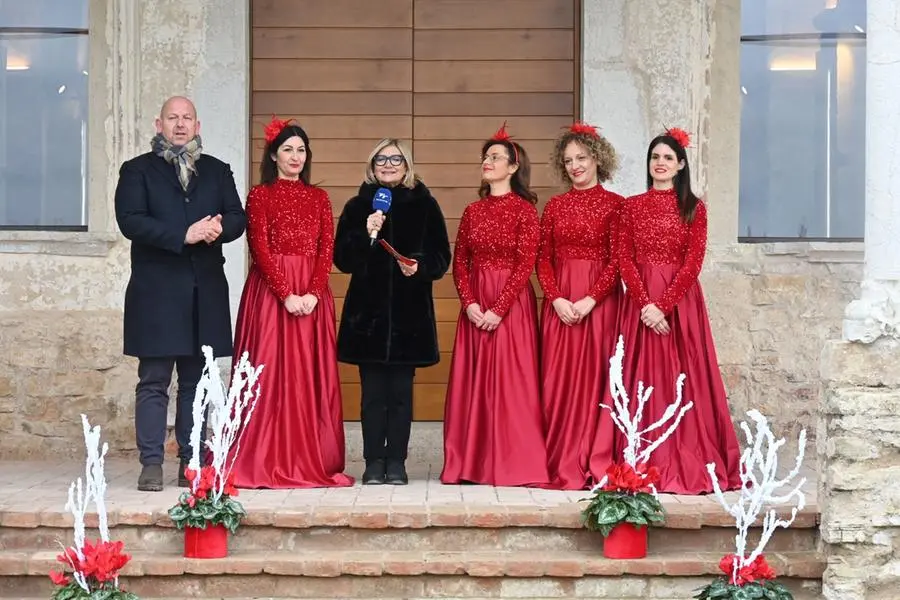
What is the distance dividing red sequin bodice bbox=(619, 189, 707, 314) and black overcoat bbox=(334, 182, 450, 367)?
2.88 ft

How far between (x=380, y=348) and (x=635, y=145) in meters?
2.21

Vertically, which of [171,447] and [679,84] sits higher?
[679,84]

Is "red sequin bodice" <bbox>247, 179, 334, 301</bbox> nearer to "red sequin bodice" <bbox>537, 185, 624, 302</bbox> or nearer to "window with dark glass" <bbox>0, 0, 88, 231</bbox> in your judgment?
"red sequin bodice" <bbox>537, 185, 624, 302</bbox>

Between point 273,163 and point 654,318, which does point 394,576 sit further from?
point 273,163

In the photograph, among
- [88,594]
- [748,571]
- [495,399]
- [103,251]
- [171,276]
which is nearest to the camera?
[88,594]

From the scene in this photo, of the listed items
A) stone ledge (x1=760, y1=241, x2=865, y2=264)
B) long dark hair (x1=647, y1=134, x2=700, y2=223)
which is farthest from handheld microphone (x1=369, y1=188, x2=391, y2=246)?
stone ledge (x1=760, y1=241, x2=865, y2=264)

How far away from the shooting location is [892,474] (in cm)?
557

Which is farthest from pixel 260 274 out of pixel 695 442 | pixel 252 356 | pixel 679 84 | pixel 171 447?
pixel 679 84

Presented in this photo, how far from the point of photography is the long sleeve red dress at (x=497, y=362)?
673cm

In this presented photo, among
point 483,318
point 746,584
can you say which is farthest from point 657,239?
point 746,584

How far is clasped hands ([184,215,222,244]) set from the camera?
6234mm

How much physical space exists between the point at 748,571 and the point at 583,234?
2.20 meters

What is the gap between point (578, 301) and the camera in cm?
678

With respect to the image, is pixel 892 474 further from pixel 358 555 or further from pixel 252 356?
pixel 252 356
